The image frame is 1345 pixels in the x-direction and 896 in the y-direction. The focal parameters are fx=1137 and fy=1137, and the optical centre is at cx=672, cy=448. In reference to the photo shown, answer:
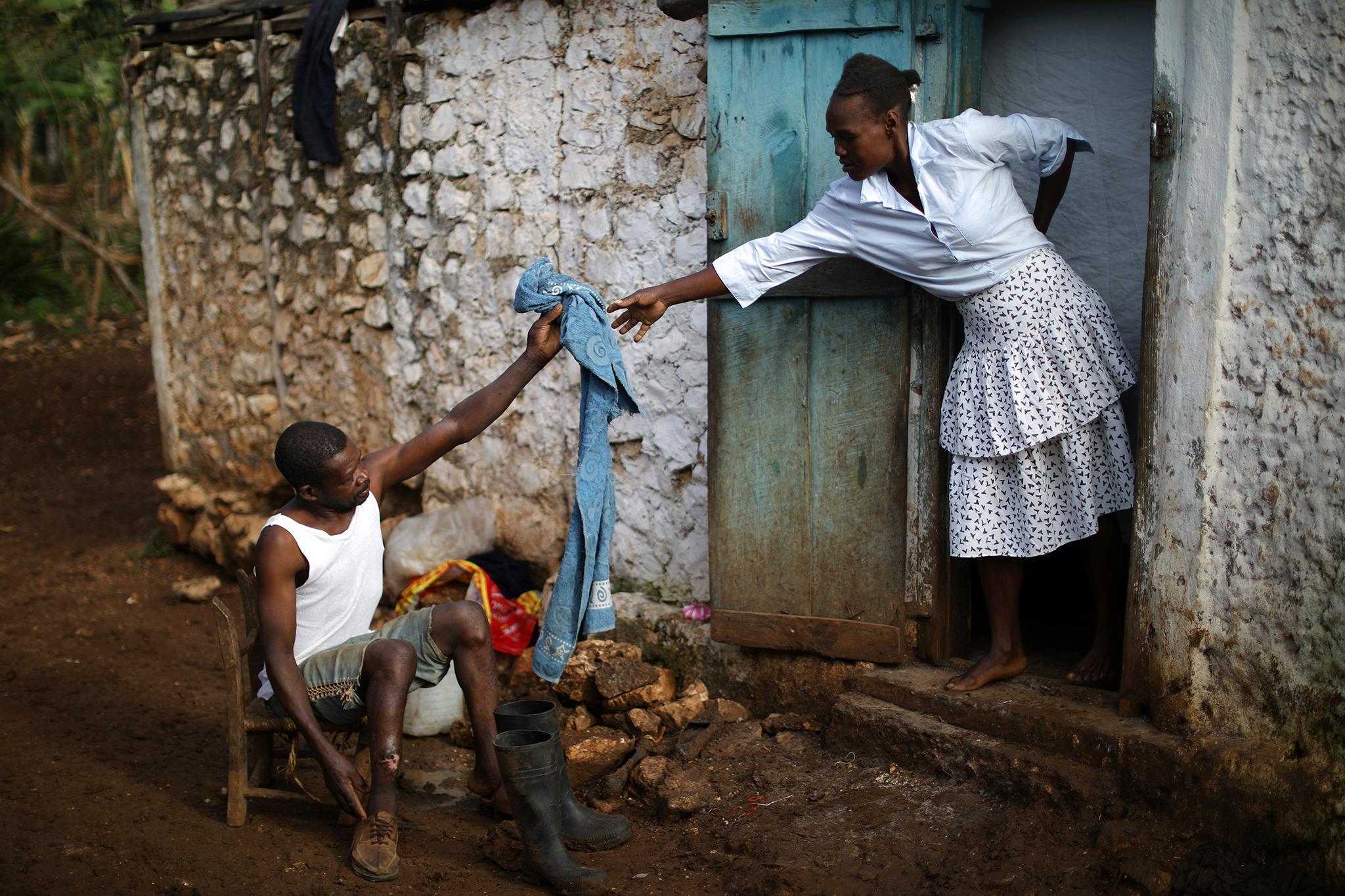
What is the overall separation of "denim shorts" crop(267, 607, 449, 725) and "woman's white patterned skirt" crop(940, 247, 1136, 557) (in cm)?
160

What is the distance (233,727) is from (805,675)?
6.01 ft

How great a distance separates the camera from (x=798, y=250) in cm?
344

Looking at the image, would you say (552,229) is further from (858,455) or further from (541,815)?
(541,815)

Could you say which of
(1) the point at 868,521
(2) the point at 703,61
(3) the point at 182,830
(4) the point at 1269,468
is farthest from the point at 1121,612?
(3) the point at 182,830

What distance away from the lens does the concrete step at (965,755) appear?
302 cm

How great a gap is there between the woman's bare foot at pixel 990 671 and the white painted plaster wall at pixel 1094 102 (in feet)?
3.93

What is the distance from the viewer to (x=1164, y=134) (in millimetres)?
2920

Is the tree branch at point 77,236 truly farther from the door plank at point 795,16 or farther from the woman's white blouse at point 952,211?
the woman's white blouse at point 952,211

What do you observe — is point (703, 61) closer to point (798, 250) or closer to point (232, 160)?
point (798, 250)

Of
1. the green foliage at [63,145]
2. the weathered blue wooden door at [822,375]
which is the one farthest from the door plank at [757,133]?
the green foliage at [63,145]

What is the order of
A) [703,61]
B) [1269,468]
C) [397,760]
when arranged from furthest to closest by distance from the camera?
[703,61] → [397,760] → [1269,468]

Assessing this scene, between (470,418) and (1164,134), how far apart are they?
206cm

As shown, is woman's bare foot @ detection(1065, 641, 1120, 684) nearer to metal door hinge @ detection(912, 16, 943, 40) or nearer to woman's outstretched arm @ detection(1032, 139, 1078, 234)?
woman's outstretched arm @ detection(1032, 139, 1078, 234)

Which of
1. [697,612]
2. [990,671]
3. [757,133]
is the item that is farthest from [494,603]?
[757,133]
